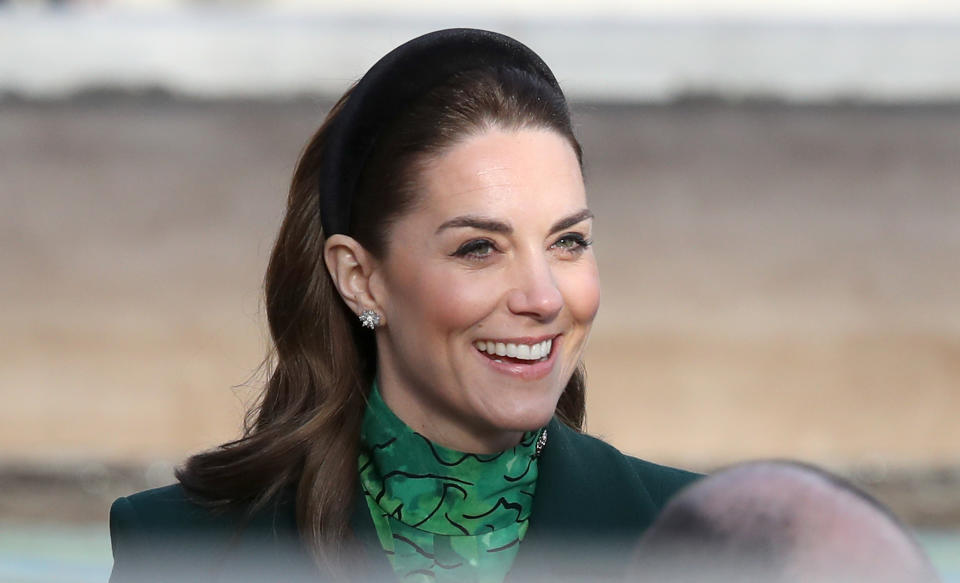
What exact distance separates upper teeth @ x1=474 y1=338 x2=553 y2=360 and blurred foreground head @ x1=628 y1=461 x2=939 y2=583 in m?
0.84

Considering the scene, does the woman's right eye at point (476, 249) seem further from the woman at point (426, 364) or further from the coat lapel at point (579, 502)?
the coat lapel at point (579, 502)

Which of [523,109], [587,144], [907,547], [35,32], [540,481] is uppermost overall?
[35,32]

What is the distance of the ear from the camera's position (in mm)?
2193

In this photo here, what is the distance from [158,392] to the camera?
265 inches

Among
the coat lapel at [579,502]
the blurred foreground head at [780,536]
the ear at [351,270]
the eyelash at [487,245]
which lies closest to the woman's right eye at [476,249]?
the eyelash at [487,245]

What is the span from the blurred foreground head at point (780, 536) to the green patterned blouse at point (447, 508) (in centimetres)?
97

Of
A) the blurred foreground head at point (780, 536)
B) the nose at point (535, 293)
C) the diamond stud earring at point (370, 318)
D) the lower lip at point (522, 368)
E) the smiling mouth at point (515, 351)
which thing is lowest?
the blurred foreground head at point (780, 536)

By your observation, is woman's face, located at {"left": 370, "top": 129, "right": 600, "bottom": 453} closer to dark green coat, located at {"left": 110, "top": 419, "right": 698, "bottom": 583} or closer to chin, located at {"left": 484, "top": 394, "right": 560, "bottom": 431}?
chin, located at {"left": 484, "top": 394, "right": 560, "bottom": 431}

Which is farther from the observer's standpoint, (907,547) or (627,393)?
(627,393)

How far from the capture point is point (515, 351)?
1.98 metres

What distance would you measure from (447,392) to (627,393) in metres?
4.68

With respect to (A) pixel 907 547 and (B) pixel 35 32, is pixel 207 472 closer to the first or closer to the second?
(A) pixel 907 547

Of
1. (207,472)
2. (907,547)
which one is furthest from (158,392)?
(907,547)

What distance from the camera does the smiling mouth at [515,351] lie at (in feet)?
6.50
